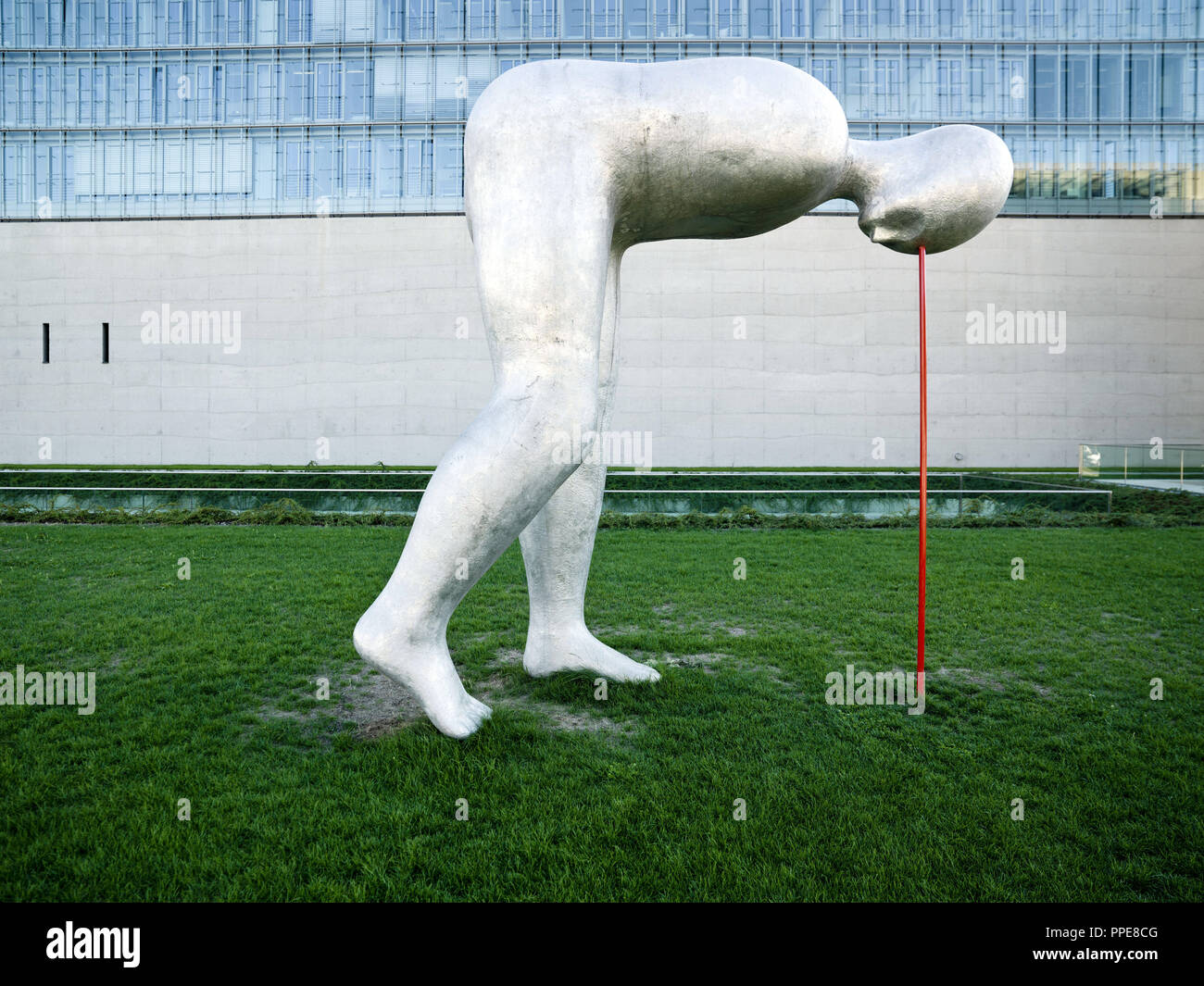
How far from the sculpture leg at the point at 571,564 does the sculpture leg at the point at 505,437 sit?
463 millimetres

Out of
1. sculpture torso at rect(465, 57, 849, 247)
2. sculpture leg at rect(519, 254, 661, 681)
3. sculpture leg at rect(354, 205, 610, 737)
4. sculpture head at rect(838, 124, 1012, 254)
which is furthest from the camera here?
sculpture leg at rect(519, 254, 661, 681)

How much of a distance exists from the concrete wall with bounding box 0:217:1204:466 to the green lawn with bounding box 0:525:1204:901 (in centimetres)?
2176

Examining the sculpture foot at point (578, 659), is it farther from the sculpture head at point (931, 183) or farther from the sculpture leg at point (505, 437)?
the sculpture head at point (931, 183)

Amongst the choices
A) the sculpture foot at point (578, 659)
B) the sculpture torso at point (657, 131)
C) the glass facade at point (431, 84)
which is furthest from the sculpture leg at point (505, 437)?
the glass facade at point (431, 84)

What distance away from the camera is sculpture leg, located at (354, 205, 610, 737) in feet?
8.01

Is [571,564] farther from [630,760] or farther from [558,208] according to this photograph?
[558,208]

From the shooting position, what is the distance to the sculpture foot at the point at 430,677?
250cm

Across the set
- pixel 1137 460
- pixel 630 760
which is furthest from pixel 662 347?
pixel 630 760

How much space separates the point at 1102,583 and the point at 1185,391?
87.8ft

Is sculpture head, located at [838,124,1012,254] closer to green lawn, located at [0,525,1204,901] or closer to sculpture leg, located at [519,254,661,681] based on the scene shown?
sculpture leg, located at [519,254,661,681]

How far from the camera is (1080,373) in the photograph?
87.9ft

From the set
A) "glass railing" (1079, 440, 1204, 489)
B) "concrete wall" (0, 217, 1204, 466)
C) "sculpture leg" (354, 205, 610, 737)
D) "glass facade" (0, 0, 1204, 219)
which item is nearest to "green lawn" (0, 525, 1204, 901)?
"sculpture leg" (354, 205, 610, 737)

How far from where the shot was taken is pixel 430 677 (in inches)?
101

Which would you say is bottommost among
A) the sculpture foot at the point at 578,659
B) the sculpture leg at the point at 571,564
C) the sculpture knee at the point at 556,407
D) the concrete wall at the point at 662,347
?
the sculpture foot at the point at 578,659
